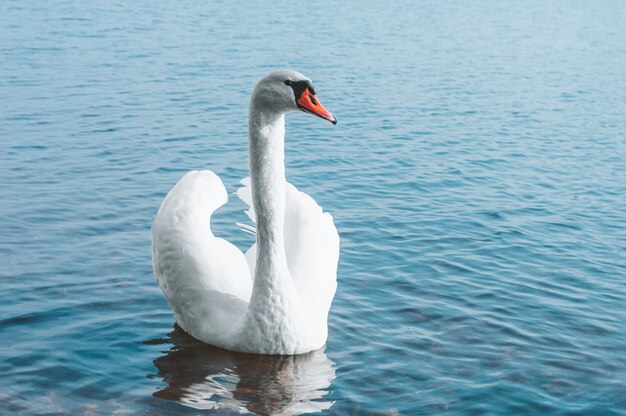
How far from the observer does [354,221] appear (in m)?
12.6

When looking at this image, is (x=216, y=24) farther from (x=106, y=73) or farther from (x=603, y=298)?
(x=603, y=298)

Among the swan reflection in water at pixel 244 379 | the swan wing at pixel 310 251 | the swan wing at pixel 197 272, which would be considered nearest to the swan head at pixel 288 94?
the swan wing at pixel 197 272

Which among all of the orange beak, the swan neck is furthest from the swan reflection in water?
the orange beak

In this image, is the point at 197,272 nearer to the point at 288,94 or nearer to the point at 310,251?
the point at 310,251

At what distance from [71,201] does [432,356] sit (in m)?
6.12

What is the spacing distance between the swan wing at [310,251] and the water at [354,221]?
1.68 ft

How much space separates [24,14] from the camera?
34.9 m

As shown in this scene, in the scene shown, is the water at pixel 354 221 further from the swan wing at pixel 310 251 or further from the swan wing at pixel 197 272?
the swan wing at pixel 310 251

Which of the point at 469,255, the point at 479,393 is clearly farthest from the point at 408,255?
the point at 479,393

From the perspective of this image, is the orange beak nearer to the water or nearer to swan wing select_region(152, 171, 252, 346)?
swan wing select_region(152, 171, 252, 346)

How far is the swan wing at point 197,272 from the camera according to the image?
→ 7711mm

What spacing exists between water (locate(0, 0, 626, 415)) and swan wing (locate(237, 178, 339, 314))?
0.51m

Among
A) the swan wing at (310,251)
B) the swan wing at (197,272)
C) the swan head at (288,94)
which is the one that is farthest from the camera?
the swan wing at (310,251)

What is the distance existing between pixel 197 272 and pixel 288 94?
1.62 m
